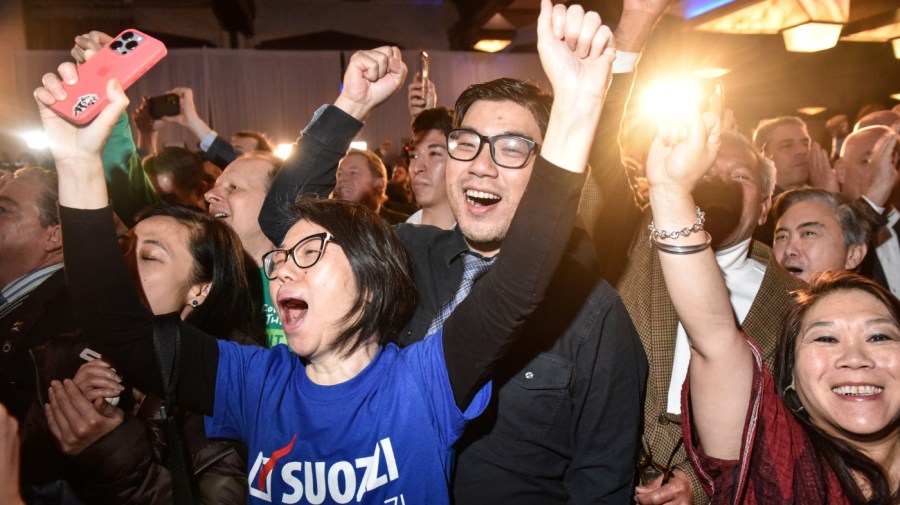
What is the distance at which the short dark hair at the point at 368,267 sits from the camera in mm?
1418

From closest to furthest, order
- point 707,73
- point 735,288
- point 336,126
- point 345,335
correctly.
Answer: point 345,335
point 336,126
point 735,288
point 707,73

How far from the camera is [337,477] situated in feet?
4.14

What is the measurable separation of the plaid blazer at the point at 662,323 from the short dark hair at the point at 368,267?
87cm

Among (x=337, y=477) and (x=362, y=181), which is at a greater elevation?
(x=362, y=181)

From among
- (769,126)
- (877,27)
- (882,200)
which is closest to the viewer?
(882,200)

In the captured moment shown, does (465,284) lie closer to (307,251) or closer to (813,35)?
(307,251)

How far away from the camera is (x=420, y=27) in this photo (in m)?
14.1

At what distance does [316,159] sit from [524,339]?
0.82 meters

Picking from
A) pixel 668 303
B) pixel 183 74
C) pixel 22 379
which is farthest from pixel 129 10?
pixel 668 303

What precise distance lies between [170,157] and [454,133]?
291 centimetres

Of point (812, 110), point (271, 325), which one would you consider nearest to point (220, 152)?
point (271, 325)

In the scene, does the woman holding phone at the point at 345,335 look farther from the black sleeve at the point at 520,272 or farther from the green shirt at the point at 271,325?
the green shirt at the point at 271,325

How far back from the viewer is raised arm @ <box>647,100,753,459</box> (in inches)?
47.4

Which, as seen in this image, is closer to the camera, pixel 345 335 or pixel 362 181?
pixel 345 335
